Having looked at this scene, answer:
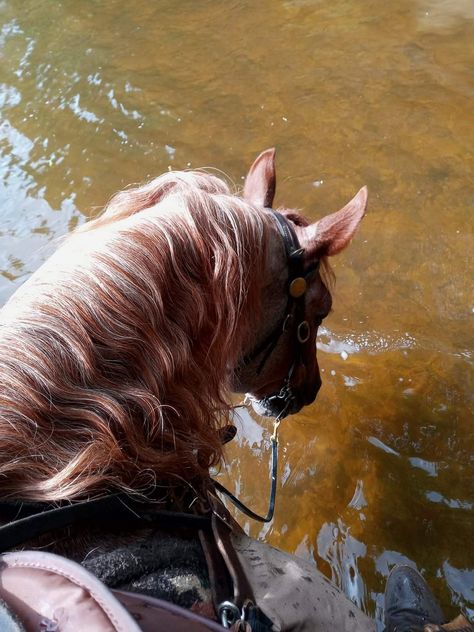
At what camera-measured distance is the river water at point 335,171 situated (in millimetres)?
2764

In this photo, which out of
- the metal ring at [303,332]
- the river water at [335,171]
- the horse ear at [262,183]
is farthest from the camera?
the river water at [335,171]

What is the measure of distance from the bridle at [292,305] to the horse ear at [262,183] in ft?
0.62

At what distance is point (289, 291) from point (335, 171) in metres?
2.74

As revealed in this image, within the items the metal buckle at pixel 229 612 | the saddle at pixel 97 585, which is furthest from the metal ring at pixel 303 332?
the metal buckle at pixel 229 612

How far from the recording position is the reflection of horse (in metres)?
1.32

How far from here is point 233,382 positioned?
7.07 ft

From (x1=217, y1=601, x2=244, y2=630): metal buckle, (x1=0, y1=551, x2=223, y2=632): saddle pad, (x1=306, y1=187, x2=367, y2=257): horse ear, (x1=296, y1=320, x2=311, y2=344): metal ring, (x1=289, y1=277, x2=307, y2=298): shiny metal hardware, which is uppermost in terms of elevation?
(x1=0, y1=551, x2=223, y2=632): saddle pad

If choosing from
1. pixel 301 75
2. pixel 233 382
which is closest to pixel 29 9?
pixel 301 75

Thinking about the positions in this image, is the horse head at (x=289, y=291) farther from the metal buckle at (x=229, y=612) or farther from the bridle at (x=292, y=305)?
the metal buckle at (x=229, y=612)

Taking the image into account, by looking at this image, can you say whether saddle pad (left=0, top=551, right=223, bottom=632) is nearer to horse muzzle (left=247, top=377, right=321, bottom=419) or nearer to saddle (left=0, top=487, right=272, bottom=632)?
saddle (left=0, top=487, right=272, bottom=632)

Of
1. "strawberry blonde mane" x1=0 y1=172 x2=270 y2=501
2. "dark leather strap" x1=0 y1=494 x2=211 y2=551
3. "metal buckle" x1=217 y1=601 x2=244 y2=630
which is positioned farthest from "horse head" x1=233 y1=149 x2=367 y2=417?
"metal buckle" x1=217 y1=601 x2=244 y2=630

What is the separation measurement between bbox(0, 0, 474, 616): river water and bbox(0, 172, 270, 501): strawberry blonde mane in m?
1.05

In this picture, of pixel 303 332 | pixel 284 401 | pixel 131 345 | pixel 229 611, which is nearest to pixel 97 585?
pixel 229 611

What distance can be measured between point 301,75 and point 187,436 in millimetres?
4782
